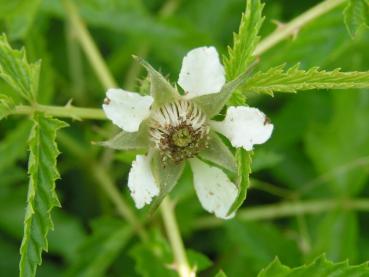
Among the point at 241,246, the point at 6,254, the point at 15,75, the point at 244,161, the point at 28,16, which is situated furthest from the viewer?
the point at 6,254

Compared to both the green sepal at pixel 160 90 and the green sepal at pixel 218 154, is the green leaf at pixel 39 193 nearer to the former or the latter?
the green sepal at pixel 160 90

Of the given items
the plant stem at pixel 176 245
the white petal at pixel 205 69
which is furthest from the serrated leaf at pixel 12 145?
the white petal at pixel 205 69

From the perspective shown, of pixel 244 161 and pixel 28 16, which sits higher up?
pixel 28 16

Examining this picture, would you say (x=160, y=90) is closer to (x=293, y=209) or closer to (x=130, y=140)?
(x=130, y=140)

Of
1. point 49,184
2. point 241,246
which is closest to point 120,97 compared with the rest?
point 49,184

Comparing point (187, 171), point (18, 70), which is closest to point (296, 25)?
point (187, 171)

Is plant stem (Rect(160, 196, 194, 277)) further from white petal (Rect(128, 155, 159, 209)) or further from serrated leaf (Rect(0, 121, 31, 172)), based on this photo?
serrated leaf (Rect(0, 121, 31, 172))

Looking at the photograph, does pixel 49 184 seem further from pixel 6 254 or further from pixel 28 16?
pixel 6 254

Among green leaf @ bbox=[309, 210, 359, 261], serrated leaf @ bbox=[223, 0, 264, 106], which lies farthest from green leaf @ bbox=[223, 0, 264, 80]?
green leaf @ bbox=[309, 210, 359, 261]

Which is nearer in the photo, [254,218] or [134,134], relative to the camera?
[134,134]
